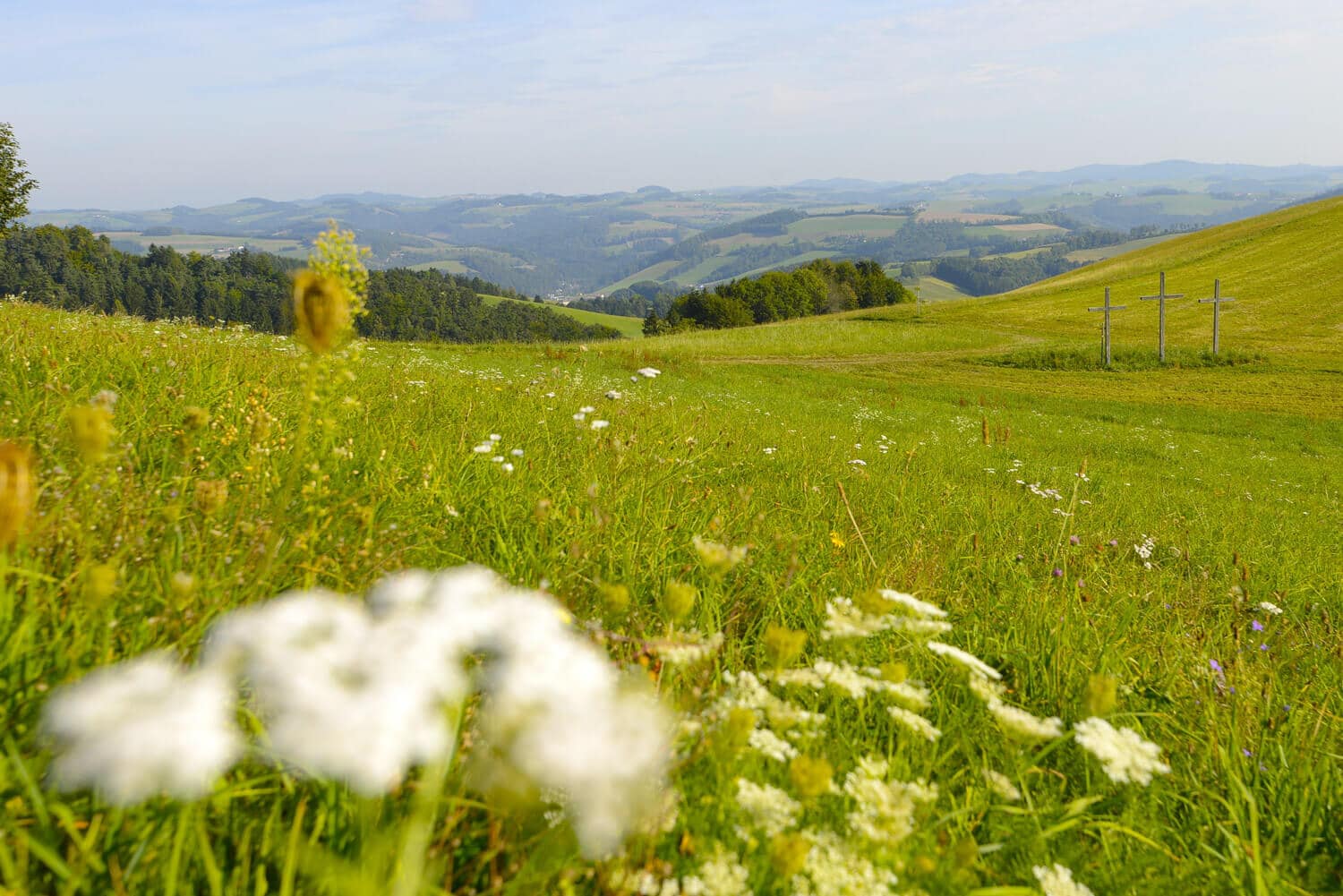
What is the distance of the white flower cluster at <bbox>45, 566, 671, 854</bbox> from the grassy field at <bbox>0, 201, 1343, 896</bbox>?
0.14m

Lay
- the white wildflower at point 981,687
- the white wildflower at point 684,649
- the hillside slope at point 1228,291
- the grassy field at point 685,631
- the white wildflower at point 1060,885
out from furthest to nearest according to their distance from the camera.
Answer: the hillside slope at point 1228,291 → the white wildflower at point 981,687 → the white wildflower at point 684,649 → the white wildflower at point 1060,885 → the grassy field at point 685,631

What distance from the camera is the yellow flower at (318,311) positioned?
4.88 feet

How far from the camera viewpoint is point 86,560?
1.71 meters

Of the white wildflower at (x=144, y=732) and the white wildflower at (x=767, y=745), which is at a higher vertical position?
the white wildflower at (x=144, y=732)

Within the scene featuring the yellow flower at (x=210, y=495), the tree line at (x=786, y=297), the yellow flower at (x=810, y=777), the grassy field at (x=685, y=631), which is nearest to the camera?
the yellow flower at (x=810, y=777)

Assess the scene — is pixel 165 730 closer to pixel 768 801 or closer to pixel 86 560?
pixel 768 801

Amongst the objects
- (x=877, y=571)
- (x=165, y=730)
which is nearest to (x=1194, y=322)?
(x=877, y=571)

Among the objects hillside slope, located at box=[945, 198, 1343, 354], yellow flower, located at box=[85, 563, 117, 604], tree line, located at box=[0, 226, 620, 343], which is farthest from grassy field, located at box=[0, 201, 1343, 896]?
tree line, located at box=[0, 226, 620, 343]

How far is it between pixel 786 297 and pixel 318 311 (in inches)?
4305

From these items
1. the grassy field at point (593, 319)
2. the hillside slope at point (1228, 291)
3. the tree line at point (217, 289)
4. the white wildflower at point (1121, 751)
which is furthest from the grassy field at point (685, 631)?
the grassy field at point (593, 319)

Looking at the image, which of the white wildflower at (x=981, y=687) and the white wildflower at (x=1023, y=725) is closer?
the white wildflower at (x=1023, y=725)

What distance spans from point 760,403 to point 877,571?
54.8ft

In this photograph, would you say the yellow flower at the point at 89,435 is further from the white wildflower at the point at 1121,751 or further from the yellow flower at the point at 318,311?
the white wildflower at the point at 1121,751

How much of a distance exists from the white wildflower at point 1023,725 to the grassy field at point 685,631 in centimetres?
1
